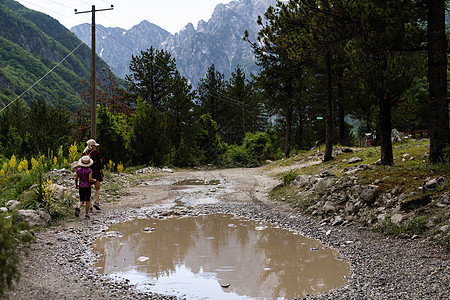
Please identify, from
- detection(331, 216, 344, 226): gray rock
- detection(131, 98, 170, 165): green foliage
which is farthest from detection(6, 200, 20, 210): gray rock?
detection(131, 98, 170, 165): green foliage

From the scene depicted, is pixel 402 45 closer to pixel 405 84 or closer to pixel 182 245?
pixel 405 84

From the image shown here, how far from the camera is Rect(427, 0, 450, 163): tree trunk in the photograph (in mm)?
8625

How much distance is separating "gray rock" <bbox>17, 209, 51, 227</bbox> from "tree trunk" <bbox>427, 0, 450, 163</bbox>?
9.55 m

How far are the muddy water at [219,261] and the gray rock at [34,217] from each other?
59.5 inches

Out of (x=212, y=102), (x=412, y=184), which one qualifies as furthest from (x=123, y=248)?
(x=212, y=102)

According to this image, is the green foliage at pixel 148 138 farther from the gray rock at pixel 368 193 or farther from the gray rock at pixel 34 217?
the gray rock at pixel 368 193

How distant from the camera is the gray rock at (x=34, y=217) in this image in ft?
24.1

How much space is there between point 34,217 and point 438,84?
1022 cm

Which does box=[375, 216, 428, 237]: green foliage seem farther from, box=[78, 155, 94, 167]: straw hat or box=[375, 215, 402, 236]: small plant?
box=[78, 155, 94, 167]: straw hat

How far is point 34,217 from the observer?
7586 mm

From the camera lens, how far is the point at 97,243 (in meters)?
6.78

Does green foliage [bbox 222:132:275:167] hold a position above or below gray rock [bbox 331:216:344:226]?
above

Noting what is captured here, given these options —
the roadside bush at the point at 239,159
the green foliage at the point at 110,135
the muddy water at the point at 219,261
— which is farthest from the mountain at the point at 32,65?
the muddy water at the point at 219,261

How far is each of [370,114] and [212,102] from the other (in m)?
24.0
